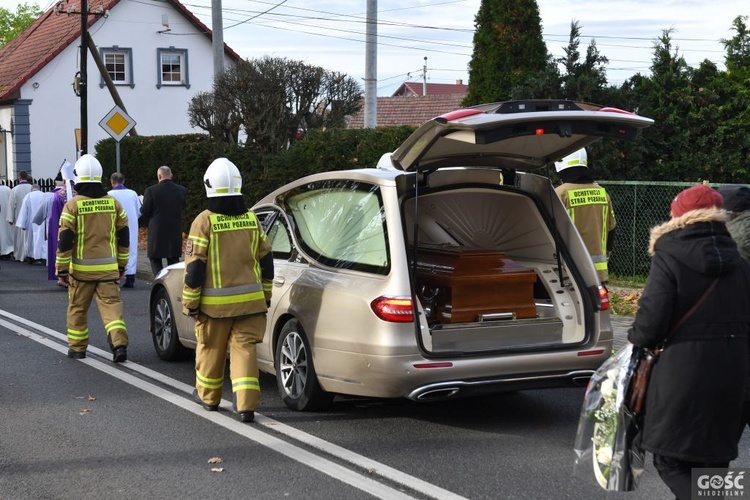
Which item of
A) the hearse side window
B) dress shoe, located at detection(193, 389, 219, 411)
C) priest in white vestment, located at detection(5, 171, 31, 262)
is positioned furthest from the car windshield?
priest in white vestment, located at detection(5, 171, 31, 262)

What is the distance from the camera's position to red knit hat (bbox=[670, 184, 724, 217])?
4520 millimetres

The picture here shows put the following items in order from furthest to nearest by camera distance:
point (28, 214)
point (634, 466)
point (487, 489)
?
point (28, 214), point (487, 489), point (634, 466)

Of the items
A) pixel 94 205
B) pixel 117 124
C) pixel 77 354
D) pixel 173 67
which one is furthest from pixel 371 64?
pixel 173 67

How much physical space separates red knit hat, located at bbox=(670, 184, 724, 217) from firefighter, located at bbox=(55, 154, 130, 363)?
6254mm

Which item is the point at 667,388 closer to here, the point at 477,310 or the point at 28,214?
the point at 477,310

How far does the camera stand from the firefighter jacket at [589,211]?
9.48 meters

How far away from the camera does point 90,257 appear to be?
9.71 meters

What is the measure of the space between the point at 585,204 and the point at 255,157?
12764mm

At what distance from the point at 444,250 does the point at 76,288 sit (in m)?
3.92

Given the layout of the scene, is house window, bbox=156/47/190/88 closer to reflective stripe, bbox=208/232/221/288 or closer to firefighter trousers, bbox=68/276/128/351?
firefighter trousers, bbox=68/276/128/351

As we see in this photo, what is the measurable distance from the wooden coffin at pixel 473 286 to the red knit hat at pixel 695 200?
280 cm

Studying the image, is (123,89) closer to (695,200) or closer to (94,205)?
(94,205)

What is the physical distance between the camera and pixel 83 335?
9.76 meters

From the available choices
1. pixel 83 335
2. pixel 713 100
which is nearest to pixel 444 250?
pixel 83 335
